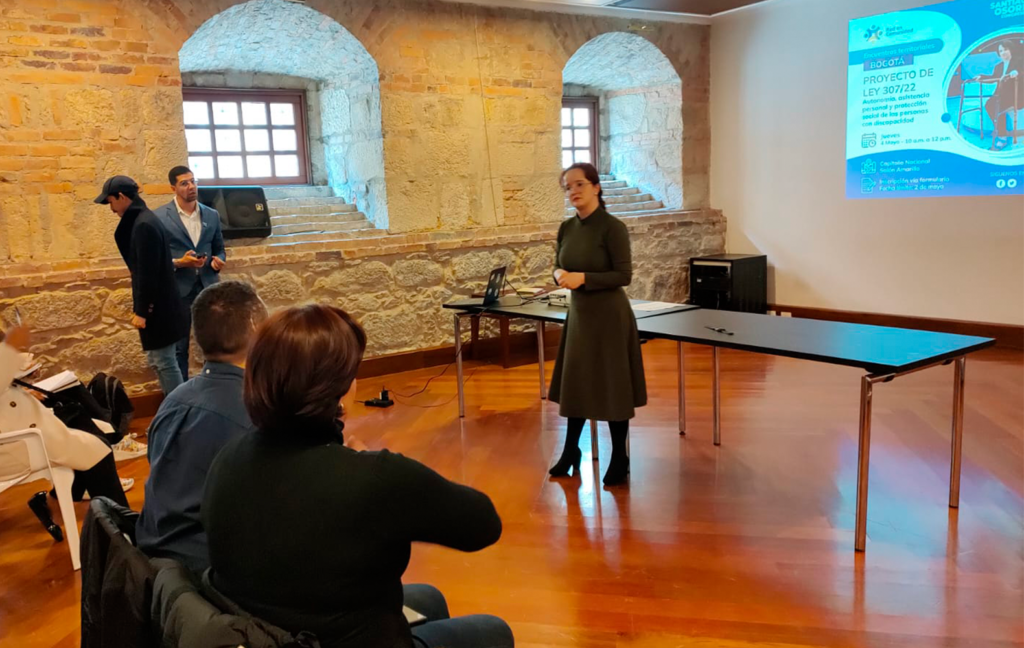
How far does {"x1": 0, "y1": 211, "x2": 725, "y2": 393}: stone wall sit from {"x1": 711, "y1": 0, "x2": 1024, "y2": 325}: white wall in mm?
642

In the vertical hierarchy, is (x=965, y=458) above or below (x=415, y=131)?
below

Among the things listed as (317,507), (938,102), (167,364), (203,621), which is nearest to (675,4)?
(938,102)

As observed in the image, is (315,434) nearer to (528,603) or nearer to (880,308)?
(528,603)

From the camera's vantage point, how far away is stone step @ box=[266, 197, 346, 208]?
6266mm

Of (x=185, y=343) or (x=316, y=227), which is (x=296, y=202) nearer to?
(x=316, y=227)

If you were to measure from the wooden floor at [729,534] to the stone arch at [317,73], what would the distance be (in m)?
2.30

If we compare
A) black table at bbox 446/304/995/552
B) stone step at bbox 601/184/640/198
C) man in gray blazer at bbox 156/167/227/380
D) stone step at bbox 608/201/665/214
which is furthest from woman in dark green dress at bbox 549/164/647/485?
stone step at bbox 601/184/640/198

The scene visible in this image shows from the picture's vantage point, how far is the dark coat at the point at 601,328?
11.4ft

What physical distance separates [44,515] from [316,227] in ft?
10.5

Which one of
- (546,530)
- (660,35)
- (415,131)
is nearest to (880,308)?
(660,35)

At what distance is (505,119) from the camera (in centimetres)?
656

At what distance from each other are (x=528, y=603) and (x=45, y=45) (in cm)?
427

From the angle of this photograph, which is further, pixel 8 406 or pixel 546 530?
pixel 546 530

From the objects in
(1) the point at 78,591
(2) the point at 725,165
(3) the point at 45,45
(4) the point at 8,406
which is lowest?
(1) the point at 78,591
